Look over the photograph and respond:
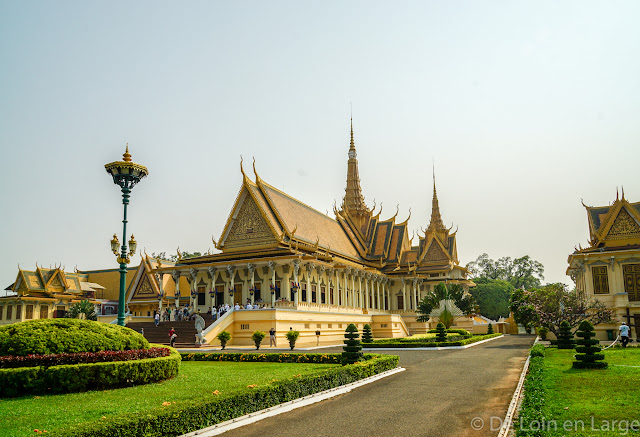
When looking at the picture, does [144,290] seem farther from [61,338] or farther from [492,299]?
[492,299]

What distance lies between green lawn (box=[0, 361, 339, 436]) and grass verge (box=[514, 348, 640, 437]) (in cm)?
470

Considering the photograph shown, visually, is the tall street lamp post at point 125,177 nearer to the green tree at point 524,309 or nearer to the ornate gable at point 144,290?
the green tree at point 524,309

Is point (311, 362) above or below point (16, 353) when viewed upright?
below

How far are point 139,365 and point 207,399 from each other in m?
3.66

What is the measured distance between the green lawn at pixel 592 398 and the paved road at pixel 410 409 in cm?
Answer: 87

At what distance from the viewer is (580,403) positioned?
8406mm

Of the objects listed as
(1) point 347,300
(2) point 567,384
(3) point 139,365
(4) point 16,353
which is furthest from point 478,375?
(1) point 347,300

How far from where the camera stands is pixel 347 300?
41844 millimetres

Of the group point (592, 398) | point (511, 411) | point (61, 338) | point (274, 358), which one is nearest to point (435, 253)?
point (274, 358)

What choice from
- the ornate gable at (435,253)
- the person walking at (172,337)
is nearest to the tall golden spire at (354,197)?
the ornate gable at (435,253)

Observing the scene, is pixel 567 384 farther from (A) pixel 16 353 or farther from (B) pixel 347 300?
(B) pixel 347 300

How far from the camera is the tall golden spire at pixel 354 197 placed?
2168 inches

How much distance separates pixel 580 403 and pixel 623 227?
92.6ft

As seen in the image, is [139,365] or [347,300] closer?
[139,365]
